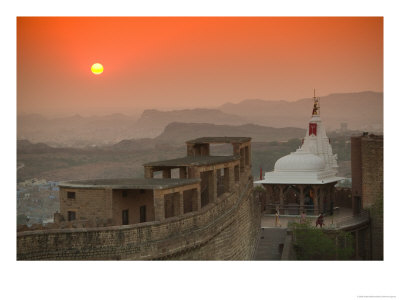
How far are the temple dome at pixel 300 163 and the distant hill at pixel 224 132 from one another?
834cm

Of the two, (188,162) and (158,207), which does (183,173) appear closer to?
(188,162)

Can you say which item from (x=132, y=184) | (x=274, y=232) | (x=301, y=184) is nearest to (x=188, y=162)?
(x=132, y=184)

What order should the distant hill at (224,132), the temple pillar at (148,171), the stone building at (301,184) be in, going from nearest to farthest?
the temple pillar at (148,171)
the stone building at (301,184)
the distant hill at (224,132)

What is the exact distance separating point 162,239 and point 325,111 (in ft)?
58.8

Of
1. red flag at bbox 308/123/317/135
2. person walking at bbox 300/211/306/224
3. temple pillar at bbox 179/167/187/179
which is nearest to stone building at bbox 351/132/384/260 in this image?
person walking at bbox 300/211/306/224

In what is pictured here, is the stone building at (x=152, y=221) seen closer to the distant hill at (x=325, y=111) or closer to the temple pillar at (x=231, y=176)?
the temple pillar at (x=231, y=176)

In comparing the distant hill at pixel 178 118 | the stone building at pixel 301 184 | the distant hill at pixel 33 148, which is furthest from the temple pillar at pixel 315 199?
the distant hill at pixel 33 148

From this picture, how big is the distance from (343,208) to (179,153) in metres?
9.69

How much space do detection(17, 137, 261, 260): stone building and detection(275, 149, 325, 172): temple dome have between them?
6.03 metres

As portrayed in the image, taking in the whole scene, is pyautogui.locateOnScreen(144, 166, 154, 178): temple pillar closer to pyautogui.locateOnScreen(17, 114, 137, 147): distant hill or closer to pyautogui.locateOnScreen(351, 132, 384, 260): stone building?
pyautogui.locateOnScreen(17, 114, 137, 147): distant hill

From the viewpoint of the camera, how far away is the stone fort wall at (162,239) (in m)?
16.2

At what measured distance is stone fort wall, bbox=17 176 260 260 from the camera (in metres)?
16.2

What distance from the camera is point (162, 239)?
59.7ft
